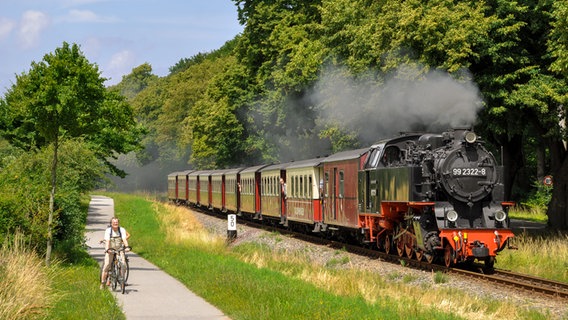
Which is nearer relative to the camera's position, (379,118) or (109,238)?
(109,238)

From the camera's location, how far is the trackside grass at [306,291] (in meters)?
11.9

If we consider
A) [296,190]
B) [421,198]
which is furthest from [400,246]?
[296,190]

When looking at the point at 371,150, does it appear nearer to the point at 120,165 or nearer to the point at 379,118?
the point at 379,118

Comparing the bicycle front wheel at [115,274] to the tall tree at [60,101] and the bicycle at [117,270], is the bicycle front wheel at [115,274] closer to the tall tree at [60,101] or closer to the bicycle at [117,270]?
the bicycle at [117,270]

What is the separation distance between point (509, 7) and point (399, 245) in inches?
365

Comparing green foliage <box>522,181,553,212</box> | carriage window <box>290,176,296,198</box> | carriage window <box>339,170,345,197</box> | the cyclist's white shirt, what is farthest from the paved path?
green foliage <box>522,181,553,212</box>

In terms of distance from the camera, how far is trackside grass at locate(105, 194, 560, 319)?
39.2 ft

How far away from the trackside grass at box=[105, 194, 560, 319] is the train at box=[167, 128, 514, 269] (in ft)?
4.81

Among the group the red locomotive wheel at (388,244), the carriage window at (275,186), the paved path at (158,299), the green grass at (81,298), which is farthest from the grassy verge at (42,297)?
the carriage window at (275,186)

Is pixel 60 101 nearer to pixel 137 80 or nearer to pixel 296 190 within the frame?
pixel 296 190

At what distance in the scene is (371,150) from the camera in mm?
22734

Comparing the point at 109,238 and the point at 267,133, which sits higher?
the point at 267,133

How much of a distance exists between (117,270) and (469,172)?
8105mm

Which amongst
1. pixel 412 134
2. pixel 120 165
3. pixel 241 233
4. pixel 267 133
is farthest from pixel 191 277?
pixel 120 165
